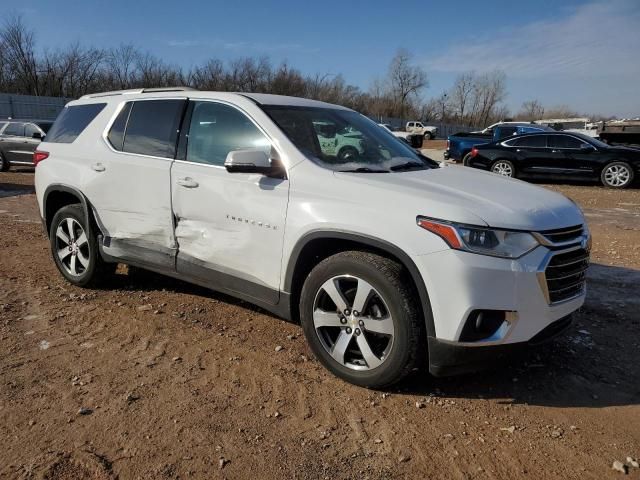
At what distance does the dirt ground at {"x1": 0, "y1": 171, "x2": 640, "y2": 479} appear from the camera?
256 centimetres

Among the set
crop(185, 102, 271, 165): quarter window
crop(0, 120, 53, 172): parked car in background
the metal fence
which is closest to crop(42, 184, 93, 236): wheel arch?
crop(185, 102, 271, 165): quarter window

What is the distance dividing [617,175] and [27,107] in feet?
107

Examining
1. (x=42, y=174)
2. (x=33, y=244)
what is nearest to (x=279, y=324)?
(x=42, y=174)

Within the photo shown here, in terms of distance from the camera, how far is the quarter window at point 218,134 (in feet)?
12.3

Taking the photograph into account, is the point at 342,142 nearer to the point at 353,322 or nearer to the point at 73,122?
the point at 353,322

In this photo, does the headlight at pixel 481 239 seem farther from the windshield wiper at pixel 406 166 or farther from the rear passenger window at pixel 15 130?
the rear passenger window at pixel 15 130

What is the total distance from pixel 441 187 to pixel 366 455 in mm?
1600

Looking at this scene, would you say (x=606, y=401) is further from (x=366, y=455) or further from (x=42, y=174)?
(x=42, y=174)

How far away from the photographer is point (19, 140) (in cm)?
1532

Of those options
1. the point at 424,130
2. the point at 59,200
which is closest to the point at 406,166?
the point at 59,200

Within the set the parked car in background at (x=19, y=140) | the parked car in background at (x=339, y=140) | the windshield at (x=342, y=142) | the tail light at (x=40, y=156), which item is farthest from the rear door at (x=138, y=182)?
the parked car in background at (x=19, y=140)

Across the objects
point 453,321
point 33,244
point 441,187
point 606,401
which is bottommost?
point 33,244

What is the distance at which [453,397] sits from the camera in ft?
10.5

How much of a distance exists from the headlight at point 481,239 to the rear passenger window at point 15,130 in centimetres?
1594
